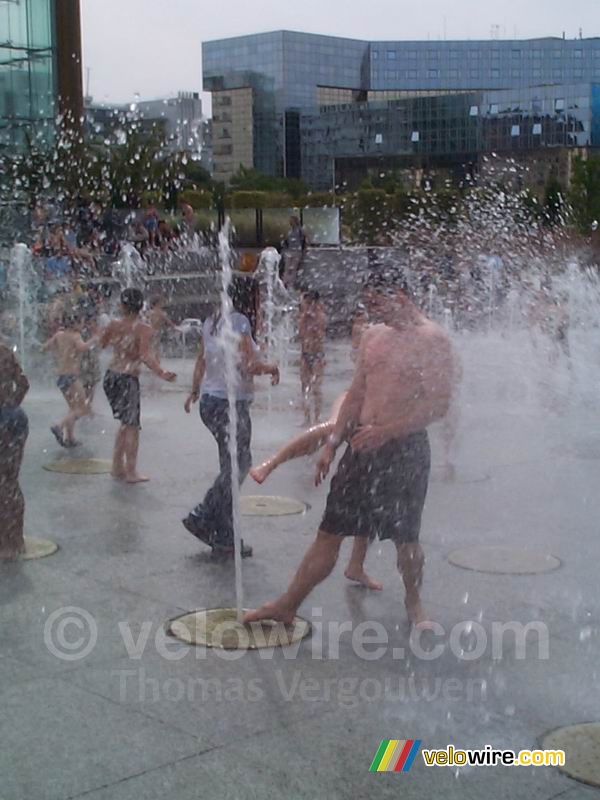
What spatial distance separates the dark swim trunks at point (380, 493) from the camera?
17.0 feet

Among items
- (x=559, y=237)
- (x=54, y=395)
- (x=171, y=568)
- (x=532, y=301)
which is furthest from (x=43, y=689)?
(x=559, y=237)

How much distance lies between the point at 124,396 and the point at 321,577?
385 centimetres

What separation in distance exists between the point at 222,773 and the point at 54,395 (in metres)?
9.68

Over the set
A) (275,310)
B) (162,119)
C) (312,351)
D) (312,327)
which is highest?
(162,119)

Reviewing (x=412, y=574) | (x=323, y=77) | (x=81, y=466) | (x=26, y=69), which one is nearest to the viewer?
(x=412, y=574)

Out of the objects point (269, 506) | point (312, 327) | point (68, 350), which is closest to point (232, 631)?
point (269, 506)

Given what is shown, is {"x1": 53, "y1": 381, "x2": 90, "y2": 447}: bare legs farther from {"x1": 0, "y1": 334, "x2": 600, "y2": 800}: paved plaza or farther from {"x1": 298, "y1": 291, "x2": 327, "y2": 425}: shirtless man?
{"x1": 298, "y1": 291, "x2": 327, "y2": 425}: shirtless man

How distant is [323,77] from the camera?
79875 millimetres

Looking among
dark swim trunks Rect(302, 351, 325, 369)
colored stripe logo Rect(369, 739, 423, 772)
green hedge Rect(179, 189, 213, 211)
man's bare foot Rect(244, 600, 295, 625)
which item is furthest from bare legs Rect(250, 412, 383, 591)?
green hedge Rect(179, 189, 213, 211)

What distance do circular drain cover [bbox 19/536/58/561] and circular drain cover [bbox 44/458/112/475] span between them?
2.01 meters

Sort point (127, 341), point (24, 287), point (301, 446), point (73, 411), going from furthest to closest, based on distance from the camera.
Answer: point (24, 287) → point (73, 411) → point (127, 341) → point (301, 446)

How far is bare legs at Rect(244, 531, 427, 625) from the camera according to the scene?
17.1ft

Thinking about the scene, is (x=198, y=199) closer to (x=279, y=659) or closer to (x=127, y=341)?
(x=127, y=341)

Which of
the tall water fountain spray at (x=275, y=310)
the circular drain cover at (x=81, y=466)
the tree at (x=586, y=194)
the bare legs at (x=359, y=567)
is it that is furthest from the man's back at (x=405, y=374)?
the tree at (x=586, y=194)
